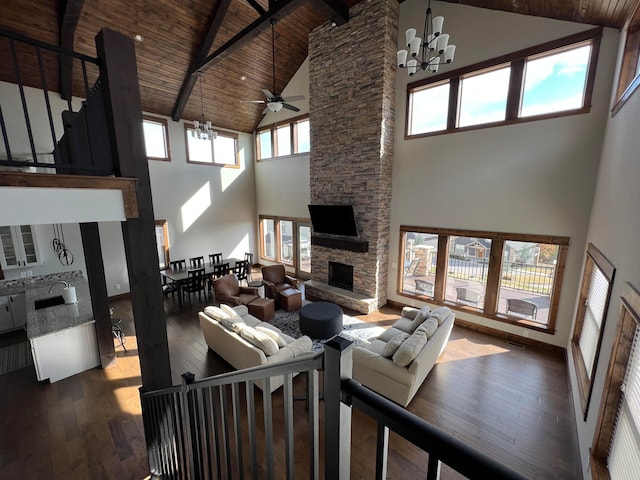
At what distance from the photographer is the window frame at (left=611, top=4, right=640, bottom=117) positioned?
10.9 ft

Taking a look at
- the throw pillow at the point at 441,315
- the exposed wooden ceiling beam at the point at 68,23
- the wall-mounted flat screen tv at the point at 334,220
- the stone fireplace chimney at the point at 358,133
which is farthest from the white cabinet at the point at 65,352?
the throw pillow at the point at 441,315

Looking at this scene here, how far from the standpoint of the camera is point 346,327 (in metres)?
5.93

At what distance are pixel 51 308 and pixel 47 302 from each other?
0.84 feet

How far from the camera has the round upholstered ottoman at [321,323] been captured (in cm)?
526

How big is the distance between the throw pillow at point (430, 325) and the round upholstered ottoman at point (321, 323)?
70.2 inches

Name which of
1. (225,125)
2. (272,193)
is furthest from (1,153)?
(272,193)

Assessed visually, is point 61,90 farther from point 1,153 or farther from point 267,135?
point 267,135

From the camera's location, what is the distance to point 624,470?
6.73 ft

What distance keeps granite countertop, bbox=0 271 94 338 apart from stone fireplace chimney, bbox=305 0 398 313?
4.93 meters

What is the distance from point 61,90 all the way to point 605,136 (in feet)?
36.0

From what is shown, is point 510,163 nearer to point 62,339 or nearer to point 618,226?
point 618,226

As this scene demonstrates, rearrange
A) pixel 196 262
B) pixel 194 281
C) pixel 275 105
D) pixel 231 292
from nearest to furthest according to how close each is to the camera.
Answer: pixel 275 105, pixel 231 292, pixel 194 281, pixel 196 262

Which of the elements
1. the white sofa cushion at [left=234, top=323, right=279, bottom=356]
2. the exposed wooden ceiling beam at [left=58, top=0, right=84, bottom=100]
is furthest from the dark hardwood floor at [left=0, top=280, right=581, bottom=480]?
the exposed wooden ceiling beam at [left=58, top=0, right=84, bottom=100]

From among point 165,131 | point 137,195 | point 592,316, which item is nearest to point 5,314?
point 165,131
